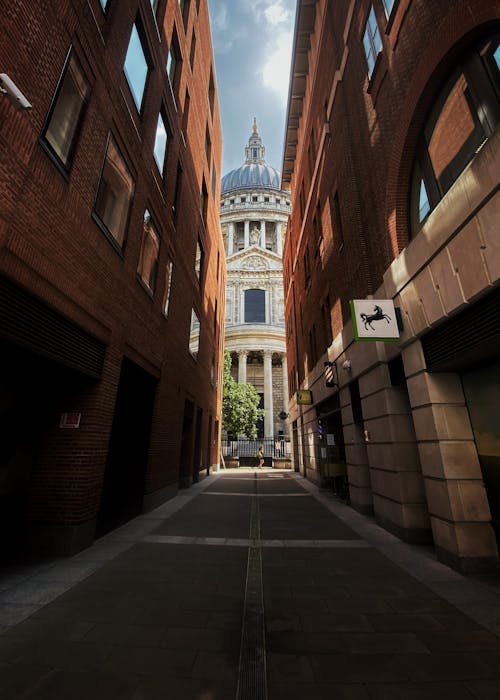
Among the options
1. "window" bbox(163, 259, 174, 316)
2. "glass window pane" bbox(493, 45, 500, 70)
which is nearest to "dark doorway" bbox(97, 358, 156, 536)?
"window" bbox(163, 259, 174, 316)

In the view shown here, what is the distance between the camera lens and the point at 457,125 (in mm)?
5895

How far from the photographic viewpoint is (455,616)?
3783 mm

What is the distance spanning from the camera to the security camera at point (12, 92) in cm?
378

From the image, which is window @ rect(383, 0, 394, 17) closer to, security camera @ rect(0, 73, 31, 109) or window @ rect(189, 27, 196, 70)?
window @ rect(189, 27, 196, 70)

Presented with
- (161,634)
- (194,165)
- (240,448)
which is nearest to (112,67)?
(194,165)

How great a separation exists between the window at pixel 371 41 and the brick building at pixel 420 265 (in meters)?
0.06

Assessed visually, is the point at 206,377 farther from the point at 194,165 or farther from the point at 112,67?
the point at 112,67

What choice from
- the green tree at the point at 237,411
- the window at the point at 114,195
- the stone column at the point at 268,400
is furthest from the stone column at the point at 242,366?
the window at the point at 114,195

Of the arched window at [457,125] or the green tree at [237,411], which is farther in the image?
the green tree at [237,411]

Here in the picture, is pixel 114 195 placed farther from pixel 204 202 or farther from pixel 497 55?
pixel 204 202

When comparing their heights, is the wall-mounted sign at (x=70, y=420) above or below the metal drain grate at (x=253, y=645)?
above

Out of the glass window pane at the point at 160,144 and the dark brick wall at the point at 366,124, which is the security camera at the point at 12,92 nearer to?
the dark brick wall at the point at 366,124

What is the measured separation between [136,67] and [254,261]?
4350cm

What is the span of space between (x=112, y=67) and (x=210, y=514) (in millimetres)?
11867
